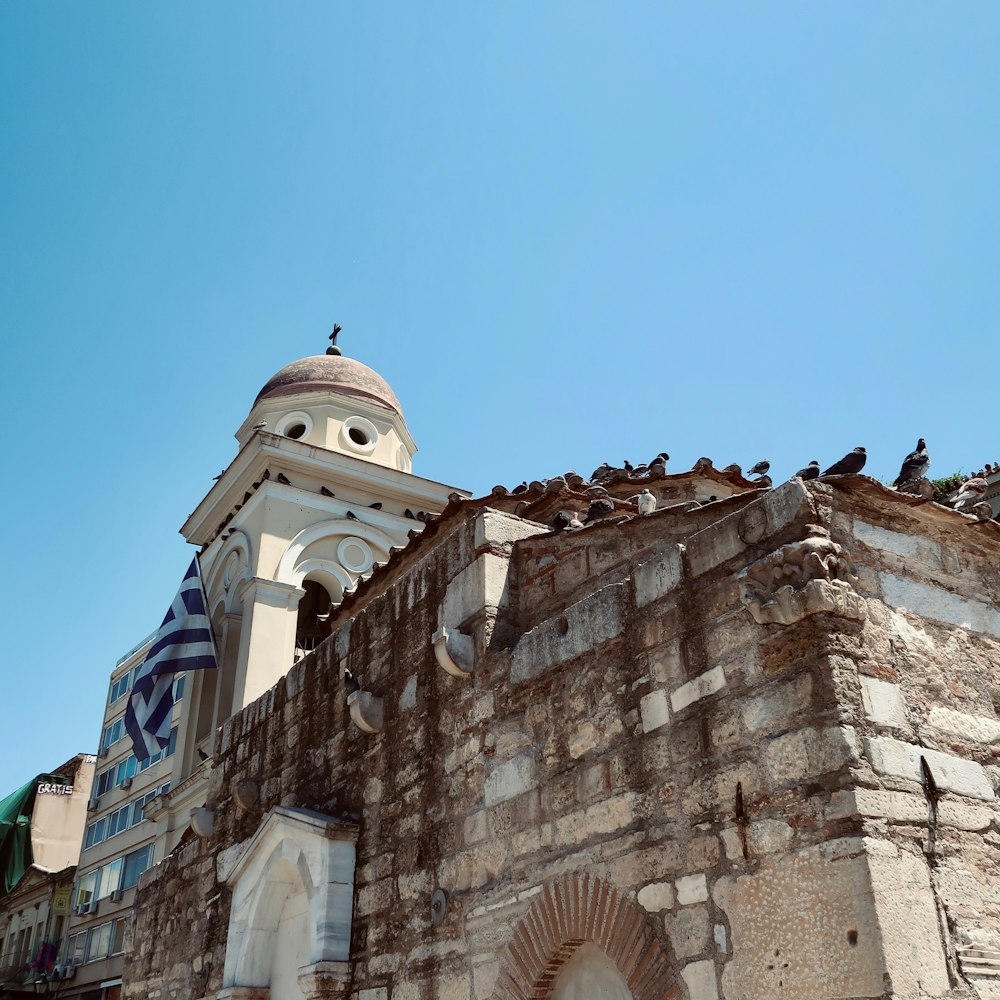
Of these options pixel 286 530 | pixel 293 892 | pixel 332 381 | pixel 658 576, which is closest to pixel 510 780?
pixel 658 576

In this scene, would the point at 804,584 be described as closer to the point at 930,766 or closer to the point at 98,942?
the point at 930,766

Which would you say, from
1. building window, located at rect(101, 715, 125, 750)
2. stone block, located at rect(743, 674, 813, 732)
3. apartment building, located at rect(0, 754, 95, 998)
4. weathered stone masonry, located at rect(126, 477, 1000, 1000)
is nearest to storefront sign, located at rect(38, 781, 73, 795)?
apartment building, located at rect(0, 754, 95, 998)

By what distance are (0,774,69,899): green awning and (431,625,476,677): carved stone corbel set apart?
3188 cm

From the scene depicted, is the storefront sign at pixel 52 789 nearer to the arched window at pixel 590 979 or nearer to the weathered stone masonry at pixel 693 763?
the weathered stone masonry at pixel 693 763

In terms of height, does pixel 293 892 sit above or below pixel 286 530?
below

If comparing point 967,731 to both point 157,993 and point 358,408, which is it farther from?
point 358,408

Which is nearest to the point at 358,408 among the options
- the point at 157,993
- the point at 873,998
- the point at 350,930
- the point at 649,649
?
the point at 157,993

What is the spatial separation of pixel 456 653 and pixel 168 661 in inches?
456

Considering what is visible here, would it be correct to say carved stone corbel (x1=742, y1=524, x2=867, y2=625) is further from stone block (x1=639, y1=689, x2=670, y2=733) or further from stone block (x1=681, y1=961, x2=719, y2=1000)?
stone block (x1=681, y1=961, x2=719, y2=1000)

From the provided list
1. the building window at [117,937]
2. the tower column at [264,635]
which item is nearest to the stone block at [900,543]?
the tower column at [264,635]

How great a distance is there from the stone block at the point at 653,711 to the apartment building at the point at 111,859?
17273 mm

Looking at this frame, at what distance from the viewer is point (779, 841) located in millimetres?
3488

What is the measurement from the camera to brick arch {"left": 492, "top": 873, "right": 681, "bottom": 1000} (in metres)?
3.87

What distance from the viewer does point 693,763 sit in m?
3.94
